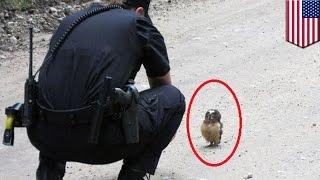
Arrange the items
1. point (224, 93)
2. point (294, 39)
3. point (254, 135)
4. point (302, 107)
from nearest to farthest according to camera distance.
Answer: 1. point (254, 135)
2. point (302, 107)
3. point (224, 93)
4. point (294, 39)

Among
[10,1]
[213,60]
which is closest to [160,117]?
[213,60]

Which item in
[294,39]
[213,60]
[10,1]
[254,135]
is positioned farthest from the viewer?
[10,1]

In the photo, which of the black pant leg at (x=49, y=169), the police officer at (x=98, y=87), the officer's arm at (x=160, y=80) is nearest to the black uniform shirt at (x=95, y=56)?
the police officer at (x=98, y=87)

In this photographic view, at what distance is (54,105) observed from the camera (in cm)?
346

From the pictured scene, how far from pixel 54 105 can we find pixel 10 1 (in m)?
7.27

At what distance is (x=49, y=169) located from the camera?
377 cm

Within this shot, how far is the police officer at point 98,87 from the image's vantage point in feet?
11.3

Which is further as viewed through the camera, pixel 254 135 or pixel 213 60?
pixel 213 60

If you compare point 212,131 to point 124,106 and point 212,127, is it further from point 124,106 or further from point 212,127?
point 124,106

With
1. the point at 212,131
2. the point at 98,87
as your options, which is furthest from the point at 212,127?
the point at 98,87

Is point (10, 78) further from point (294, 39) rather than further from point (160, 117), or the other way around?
point (160, 117)

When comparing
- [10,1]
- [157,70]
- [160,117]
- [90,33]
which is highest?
[90,33]

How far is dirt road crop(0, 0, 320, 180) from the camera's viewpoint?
183 inches

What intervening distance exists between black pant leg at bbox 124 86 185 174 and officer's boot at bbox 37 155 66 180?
1.22 ft
